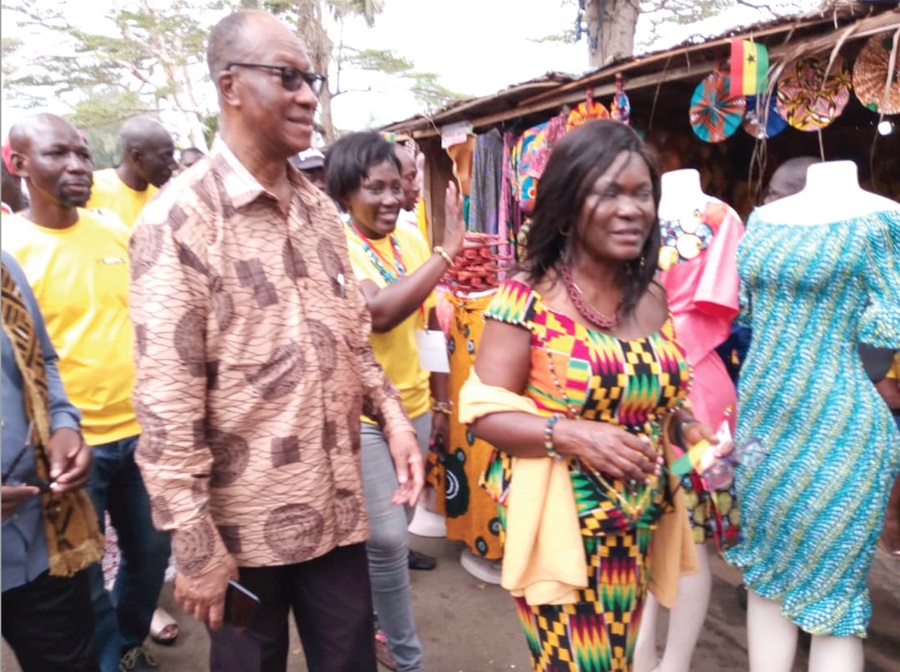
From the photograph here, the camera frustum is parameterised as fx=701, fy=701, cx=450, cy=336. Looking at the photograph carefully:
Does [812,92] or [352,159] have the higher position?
[812,92]

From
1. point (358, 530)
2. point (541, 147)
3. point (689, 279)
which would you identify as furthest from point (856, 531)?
point (541, 147)

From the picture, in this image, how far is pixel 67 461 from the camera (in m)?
1.71

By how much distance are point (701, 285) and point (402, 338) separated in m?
1.02

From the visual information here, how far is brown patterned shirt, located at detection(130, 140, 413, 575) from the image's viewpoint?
131cm

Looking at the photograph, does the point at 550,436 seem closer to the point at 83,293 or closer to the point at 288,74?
the point at 288,74

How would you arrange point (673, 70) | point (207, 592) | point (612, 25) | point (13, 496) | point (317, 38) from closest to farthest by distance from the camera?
point (207, 592)
point (13, 496)
point (673, 70)
point (612, 25)
point (317, 38)

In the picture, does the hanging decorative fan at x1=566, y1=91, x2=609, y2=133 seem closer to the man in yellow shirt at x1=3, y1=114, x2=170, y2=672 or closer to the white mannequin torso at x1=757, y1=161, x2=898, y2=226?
the white mannequin torso at x1=757, y1=161, x2=898, y2=226

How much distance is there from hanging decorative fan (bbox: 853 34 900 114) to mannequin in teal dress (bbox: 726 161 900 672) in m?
1.40

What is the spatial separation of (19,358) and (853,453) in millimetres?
2136

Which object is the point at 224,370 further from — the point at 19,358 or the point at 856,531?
the point at 856,531

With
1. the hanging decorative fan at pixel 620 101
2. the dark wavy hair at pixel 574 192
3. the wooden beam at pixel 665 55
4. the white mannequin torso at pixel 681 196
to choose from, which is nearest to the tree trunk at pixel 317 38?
the wooden beam at pixel 665 55

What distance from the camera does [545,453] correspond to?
1.53 metres

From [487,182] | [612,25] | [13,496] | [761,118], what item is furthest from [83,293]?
[612,25]

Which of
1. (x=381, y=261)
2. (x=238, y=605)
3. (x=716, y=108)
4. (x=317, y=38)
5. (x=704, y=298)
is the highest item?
(x=317, y=38)
